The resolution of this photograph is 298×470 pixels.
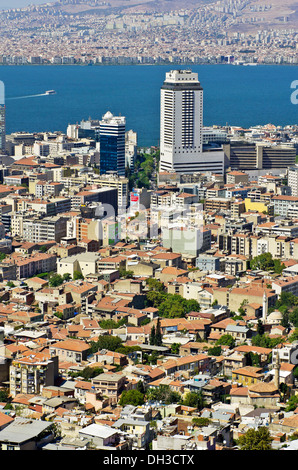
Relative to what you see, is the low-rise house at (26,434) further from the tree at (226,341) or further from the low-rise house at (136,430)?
the tree at (226,341)

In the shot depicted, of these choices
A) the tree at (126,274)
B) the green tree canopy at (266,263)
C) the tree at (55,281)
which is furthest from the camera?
the green tree canopy at (266,263)

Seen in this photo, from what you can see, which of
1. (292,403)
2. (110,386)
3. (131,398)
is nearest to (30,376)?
(110,386)

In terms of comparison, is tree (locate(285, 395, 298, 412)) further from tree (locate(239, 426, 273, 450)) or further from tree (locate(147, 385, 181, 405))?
tree (locate(239, 426, 273, 450))

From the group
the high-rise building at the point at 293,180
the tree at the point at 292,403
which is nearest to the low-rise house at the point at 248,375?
the tree at the point at 292,403

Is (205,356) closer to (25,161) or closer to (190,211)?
(190,211)

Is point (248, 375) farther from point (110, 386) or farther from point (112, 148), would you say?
point (112, 148)

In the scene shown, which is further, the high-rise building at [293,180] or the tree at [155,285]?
the high-rise building at [293,180]
